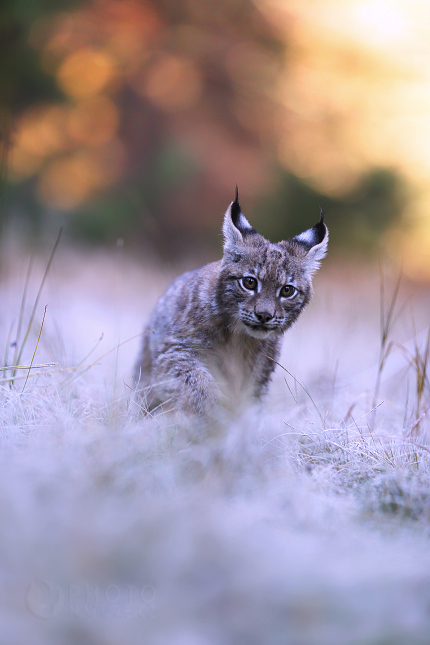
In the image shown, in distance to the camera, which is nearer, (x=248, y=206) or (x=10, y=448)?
(x=10, y=448)

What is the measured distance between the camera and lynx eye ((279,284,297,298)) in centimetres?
369

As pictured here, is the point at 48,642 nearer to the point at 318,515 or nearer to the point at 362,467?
the point at 318,515

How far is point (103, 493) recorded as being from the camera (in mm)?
2148

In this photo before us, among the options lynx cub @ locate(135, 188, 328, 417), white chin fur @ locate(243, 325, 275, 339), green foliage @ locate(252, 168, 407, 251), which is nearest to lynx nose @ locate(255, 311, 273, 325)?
lynx cub @ locate(135, 188, 328, 417)

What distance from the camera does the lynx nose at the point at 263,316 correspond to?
3.45m

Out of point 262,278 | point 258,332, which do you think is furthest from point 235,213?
point 258,332

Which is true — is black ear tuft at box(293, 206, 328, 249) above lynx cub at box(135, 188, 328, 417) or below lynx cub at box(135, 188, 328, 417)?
above

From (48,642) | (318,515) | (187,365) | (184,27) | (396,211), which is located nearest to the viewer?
(48,642)

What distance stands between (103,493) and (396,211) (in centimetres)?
1054

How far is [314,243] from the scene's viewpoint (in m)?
3.93

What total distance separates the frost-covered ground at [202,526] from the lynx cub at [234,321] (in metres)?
0.34

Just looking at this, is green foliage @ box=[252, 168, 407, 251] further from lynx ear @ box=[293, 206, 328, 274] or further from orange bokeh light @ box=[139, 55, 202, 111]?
lynx ear @ box=[293, 206, 328, 274]

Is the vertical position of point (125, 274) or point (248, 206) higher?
point (248, 206)

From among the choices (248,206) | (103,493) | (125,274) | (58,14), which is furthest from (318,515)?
(58,14)
